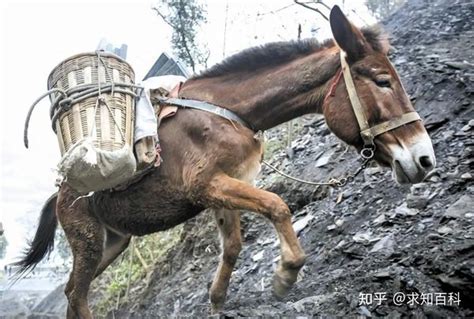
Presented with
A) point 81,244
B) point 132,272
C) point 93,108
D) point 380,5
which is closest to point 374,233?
point 81,244

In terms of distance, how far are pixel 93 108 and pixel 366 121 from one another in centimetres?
195

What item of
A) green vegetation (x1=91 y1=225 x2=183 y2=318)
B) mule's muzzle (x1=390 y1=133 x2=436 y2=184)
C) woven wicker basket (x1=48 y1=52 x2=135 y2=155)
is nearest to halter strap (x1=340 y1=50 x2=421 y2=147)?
mule's muzzle (x1=390 y1=133 x2=436 y2=184)

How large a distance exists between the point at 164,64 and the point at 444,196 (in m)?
3.09

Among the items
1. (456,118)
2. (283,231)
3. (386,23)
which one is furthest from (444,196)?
(386,23)

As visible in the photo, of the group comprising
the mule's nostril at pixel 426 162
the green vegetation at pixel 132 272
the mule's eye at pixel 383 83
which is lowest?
the green vegetation at pixel 132 272

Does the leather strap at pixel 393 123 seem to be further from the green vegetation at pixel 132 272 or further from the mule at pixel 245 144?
Answer: the green vegetation at pixel 132 272

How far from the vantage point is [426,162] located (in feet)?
11.1

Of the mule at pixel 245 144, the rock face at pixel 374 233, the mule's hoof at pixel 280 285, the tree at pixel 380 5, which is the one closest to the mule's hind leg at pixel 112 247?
the mule at pixel 245 144

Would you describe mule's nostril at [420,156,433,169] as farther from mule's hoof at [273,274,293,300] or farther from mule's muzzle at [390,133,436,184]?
mule's hoof at [273,274,293,300]

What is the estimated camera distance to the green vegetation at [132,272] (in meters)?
9.90

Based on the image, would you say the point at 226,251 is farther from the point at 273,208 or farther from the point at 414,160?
the point at 414,160

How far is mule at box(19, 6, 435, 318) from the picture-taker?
3.51 metres

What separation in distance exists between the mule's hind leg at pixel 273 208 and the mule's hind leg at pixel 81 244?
4.83 feet

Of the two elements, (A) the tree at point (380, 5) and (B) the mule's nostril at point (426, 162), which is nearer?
(B) the mule's nostril at point (426, 162)
